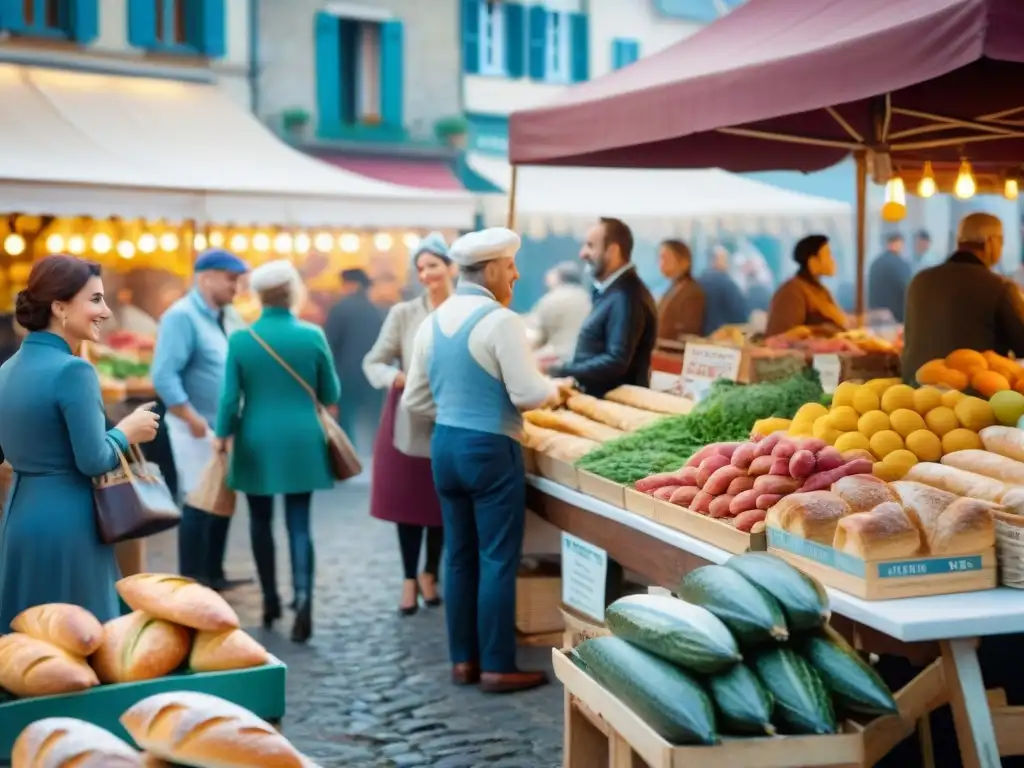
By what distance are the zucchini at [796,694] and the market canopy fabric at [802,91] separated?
6.79 feet

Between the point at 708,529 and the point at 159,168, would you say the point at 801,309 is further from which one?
the point at 159,168

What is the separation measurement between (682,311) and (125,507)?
6.06 m

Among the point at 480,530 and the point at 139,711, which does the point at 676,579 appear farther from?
the point at 139,711

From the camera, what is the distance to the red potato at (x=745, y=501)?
4094 mm

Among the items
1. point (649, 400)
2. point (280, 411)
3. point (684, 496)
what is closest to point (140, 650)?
point (684, 496)

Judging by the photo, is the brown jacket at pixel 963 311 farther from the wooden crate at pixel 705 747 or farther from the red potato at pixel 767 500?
the wooden crate at pixel 705 747

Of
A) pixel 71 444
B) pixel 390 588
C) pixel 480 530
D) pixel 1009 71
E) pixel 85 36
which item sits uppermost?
pixel 85 36

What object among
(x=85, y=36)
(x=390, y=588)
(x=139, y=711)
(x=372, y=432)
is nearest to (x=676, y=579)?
(x=139, y=711)

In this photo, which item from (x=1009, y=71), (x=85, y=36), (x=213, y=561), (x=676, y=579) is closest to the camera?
(x=676, y=579)

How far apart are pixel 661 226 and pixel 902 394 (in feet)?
32.2

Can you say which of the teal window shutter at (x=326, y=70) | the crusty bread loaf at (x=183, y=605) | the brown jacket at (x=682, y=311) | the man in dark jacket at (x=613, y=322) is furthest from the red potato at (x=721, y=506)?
the teal window shutter at (x=326, y=70)

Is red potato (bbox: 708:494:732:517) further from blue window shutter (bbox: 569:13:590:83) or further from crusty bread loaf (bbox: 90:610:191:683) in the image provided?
blue window shutter (bbox: 569:13:590:83)

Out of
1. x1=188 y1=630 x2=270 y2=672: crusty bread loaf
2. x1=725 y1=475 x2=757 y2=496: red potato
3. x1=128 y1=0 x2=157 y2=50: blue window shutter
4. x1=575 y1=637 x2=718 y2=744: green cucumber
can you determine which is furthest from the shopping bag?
x1=128 y1=0 x2=157 y2=50: blue window shutter

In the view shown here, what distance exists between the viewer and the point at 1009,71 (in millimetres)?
6812
